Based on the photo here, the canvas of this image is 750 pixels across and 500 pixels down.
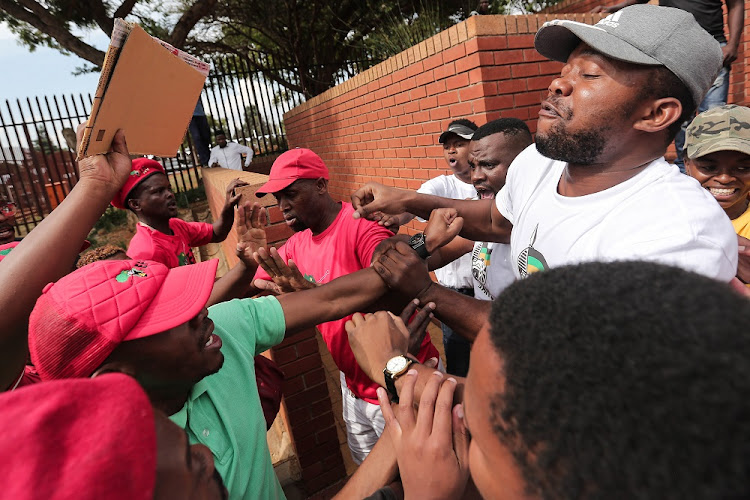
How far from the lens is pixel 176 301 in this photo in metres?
1.14

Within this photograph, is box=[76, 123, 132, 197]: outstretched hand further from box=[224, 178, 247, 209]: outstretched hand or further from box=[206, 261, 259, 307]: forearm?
box=[224, 178, 247, 209]: outstretched hand

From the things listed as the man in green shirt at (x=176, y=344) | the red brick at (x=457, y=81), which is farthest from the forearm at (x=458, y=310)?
the red brick at (x=457, y=81)

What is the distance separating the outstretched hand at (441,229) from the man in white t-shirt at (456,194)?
34.2 inches

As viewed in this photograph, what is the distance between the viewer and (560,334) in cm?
54

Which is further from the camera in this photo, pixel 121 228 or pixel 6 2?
pixel 121 228

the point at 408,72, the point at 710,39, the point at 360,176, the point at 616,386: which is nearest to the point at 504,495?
the point at 616,386

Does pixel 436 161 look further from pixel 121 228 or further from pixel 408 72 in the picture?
pixel 121 228

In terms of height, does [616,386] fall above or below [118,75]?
below

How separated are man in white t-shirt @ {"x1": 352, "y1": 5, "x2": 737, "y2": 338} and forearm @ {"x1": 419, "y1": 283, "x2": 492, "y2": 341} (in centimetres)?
25

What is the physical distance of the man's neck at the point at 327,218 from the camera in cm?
246

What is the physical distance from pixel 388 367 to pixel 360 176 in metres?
5.16

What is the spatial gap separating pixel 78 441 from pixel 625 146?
1.63 metres

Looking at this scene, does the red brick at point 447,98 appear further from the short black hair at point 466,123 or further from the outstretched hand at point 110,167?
the outstretched hand at point 110,167

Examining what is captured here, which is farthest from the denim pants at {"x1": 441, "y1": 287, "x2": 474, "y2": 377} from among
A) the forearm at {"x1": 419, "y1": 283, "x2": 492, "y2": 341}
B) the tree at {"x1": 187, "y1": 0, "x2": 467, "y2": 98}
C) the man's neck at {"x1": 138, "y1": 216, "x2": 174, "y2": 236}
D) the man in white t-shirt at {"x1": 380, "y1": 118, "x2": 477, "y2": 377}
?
the tree at {"x1": 187, "y1": 0, "x2": 467, "y2": 98}
